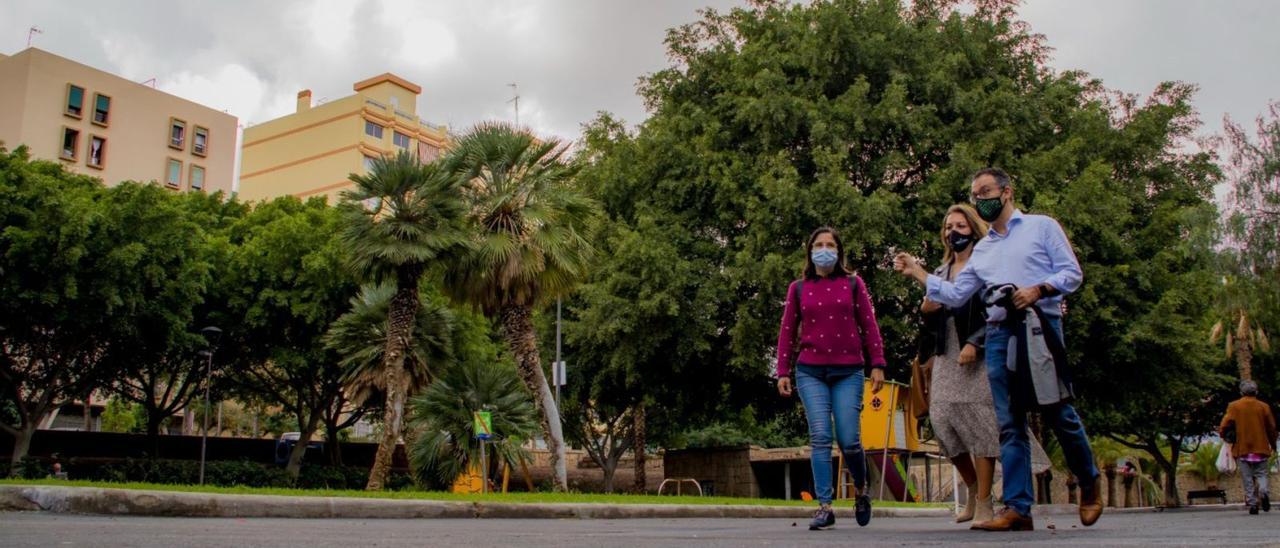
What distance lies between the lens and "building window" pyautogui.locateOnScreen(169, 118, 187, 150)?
61.8 meters

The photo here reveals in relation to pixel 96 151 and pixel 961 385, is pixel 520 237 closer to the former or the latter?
pixel 961 385

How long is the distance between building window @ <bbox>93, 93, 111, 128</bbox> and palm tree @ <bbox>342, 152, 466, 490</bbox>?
149ft

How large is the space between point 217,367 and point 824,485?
92.0 ft

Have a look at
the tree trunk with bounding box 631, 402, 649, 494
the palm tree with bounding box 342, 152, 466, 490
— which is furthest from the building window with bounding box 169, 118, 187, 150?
the palm tree with bounding box 342, 152, 466, 490

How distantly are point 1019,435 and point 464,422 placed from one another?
46.3 feet

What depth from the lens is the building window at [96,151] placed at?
57.5 meters

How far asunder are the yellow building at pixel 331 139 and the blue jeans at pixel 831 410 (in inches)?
2468

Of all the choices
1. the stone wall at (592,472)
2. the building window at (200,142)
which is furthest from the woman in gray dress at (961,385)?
the building window at (200,142)

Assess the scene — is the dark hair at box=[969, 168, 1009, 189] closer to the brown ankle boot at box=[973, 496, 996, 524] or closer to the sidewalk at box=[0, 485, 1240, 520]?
the brown ankle boot at box=[973, 496, 996, 524]

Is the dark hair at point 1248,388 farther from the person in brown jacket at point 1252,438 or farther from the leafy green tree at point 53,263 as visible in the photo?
the leafy green tree at point 53,263

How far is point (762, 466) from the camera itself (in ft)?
112

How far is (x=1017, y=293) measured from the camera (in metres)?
5.12

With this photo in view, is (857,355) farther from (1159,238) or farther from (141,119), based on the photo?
(141,119)

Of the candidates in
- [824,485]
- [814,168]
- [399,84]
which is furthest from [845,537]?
[399,84]
